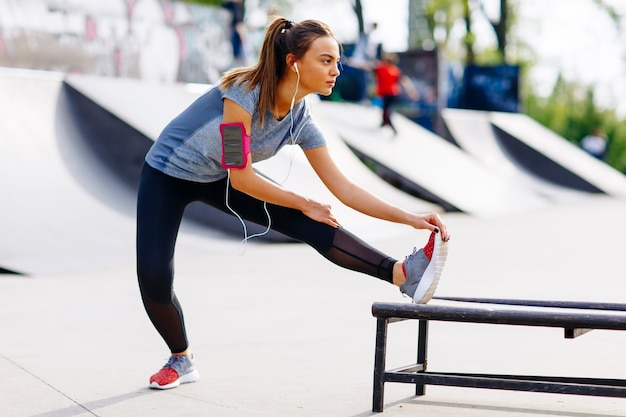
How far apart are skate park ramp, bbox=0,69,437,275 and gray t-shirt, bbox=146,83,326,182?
14.2 feet

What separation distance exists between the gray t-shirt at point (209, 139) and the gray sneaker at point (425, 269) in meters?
0.73

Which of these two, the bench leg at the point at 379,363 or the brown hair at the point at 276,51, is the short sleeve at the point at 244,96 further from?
the bench leg at the point at 379,363

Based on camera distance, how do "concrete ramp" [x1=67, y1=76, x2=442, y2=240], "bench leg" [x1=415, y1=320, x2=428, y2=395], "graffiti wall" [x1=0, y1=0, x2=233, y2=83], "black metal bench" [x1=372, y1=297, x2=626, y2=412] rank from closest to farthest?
1. "black metal bench" [x1=372, y1=297, x2=626, y2=412]
2. "bench leg" [x1=415, y1=320, x2=428, y2=395]
3. "concrete ramp" [x1=67, y1=76, x2=442, y2=240]
4. "graffiti wall" [x1=0, y1=0, x2=233, y2=83]

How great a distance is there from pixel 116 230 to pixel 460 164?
10224mm

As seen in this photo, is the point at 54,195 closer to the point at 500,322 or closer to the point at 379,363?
the point at 379,363

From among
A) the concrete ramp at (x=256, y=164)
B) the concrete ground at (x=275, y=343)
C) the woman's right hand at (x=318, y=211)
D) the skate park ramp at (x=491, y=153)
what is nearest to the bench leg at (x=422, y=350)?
the concrete ground at (x=275, y=343)

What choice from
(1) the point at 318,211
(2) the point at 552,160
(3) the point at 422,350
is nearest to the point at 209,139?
(1) the point at 318,211

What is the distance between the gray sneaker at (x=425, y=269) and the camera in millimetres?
3504

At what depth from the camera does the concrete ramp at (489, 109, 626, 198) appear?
73.7 ft

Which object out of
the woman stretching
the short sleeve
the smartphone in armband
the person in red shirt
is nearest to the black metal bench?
the woman stretching

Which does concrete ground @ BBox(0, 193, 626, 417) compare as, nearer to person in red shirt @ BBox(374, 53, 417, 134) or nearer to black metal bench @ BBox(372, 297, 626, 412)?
black metal bench @ BBox(372, 297, 626, 412)

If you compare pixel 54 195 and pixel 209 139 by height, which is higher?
pixel 209 139

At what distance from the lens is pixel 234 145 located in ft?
11.7

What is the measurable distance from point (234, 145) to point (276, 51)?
45cm
